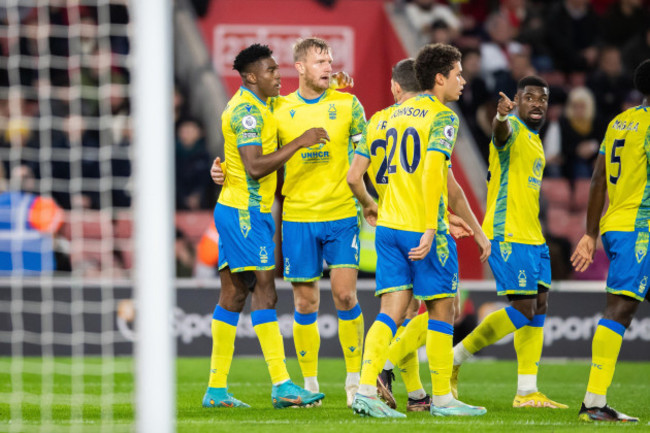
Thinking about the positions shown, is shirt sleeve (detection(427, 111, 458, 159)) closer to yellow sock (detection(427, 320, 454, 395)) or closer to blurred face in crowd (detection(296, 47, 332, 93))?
yellow sock (detection(427, 320, 454, 395))

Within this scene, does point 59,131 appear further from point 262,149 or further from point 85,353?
point 262,149

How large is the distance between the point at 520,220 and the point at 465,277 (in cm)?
523

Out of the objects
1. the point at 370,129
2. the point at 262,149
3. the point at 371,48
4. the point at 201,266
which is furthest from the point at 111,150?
the point at 370,129

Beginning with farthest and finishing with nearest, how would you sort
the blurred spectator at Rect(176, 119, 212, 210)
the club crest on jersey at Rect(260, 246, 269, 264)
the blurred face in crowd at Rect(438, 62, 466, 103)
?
the blurred spectator at Rect(176, 119, 212, 210)
the club crest on jersey at Rect(260, 246, 269, 264)
the blurred face in crowd at Rect(438, 62, 466, 103)

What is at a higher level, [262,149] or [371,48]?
[371,48]

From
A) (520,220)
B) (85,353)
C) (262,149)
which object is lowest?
(85,353)

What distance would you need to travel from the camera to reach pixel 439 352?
577 centimetres

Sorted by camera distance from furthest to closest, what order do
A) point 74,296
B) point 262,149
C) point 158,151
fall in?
point 74,296 < point 262,149 < point 158,151

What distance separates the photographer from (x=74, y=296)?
10.4 metres

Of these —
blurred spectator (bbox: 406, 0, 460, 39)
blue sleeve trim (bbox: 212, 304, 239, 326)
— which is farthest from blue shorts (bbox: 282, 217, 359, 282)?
blurred spectator (bbox: 406, 0, 460, 39)

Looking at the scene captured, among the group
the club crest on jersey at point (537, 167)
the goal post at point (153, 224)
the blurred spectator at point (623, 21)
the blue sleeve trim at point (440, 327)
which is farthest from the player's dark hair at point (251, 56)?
the blurred spectator at point (623, 21)

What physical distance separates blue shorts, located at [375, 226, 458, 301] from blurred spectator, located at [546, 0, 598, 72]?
29.4 ft

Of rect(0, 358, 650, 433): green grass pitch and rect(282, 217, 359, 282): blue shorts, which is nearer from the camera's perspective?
rect(0, 358, 650, 433): green grass pitch

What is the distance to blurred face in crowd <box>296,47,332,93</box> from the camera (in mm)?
6648
